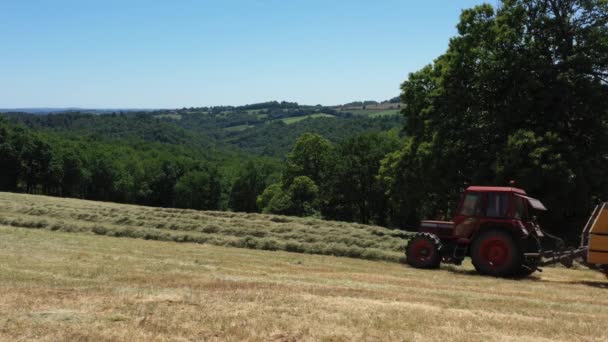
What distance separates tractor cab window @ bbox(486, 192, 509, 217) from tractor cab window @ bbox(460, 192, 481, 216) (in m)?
0.24

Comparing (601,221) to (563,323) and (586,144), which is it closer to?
(563,323)

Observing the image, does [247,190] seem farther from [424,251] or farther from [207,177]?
[424,251]

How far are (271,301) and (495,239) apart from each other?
708cm

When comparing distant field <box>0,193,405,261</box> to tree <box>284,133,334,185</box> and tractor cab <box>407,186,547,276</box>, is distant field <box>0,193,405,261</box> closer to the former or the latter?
tractor cab <box>407,186,547,276</box>

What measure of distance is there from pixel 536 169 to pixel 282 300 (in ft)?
47.5

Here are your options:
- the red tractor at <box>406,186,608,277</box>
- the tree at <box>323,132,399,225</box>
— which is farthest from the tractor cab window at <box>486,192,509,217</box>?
the tree at <box>323,132,399,225</box>

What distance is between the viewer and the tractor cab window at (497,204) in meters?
13.3

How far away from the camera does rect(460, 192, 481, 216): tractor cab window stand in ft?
44.9

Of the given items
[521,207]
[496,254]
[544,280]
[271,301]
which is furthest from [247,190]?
[271,301]

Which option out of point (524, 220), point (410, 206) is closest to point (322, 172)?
point (410, 206)

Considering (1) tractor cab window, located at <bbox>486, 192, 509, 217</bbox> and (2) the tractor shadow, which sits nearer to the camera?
(2) the tractor shadow

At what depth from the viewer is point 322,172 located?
62125mm

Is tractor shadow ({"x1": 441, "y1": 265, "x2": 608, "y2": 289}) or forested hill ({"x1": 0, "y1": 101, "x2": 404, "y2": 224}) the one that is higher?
tractor shadow ({"x1": 441, "y1": 265, "x2": 608, "y2": 289})

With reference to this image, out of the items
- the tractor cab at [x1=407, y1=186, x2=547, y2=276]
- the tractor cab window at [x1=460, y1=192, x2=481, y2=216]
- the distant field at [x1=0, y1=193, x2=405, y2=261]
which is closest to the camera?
the tractor cab at [x1=407, y1=186, x2=547, y2=276]
